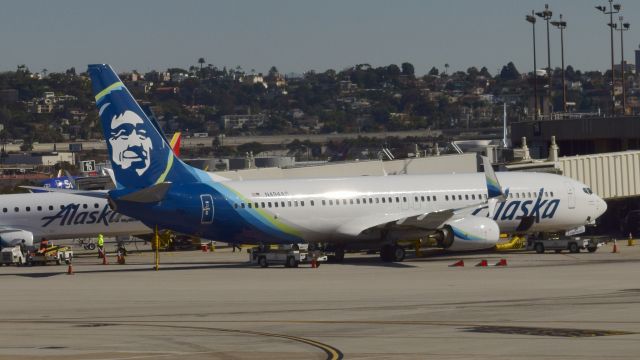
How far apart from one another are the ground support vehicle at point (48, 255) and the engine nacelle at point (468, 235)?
61.6 ft

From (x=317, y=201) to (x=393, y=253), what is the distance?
161 inches

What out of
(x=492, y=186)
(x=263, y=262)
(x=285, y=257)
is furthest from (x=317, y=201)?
(x=492, y=186)

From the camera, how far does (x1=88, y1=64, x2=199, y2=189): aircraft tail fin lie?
1975 inches

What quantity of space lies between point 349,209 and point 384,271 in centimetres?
612

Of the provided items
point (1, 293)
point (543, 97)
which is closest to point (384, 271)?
point (1, 293)

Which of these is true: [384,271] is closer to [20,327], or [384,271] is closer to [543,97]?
[20,327]

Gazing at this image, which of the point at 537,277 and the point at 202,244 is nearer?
the point at 537,277

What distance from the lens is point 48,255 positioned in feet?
201

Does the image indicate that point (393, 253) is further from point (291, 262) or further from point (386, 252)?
point (291, 262)

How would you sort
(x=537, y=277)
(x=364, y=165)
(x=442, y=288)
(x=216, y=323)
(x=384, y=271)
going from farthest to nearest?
1. (x=364, y=165)
2. (x=384, y=271)
3. (x=537, y=277)
4. (x=442, y=288)
5. (x=216, y=323)

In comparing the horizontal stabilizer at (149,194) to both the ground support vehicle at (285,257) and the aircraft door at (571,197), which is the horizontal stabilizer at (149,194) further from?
the aircraft door at (571,197)

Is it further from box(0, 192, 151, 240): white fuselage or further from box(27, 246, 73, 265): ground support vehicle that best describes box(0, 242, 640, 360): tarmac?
box(0, 192, 151, 240): white fuselage

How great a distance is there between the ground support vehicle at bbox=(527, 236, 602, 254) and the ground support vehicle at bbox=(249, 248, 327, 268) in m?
11.9

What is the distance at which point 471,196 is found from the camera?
189 ft
